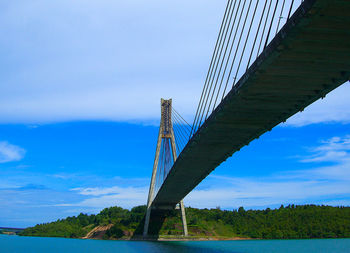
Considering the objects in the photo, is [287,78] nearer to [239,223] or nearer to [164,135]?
[164,135]

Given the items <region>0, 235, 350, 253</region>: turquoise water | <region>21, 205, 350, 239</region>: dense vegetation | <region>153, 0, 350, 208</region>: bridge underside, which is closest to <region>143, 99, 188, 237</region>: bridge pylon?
<region>0, 235, 350, 253</region>: turquoise water

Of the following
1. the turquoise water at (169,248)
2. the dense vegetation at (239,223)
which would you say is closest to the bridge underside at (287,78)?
the turquoise water at (169,248)

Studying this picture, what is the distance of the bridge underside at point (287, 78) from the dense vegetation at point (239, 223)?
4914cm

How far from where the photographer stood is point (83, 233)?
90438 mm

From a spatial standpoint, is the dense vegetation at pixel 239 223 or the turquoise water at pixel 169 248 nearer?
the turquoise water at pixel 169 248

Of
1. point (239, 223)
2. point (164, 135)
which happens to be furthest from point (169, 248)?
point (239, 223)

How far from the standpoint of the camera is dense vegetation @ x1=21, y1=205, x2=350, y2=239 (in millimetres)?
72750

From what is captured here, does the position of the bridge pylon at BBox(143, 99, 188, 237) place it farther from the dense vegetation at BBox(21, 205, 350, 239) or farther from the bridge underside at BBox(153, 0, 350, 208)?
the bridge underside at BBox(153, 0, 350, 208)

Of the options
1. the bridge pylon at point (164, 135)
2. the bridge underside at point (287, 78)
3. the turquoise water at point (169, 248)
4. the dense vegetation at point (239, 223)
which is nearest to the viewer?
the bridge underside at point (287, 78)

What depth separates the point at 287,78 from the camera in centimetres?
1418

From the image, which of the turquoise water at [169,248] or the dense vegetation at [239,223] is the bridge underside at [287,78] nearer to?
the turquoise water at [169,248]

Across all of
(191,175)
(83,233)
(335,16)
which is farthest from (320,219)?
(335,16)

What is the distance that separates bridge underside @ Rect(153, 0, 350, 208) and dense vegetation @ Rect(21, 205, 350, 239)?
49141 millimetres

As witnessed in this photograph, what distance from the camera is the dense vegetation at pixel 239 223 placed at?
7275cm
